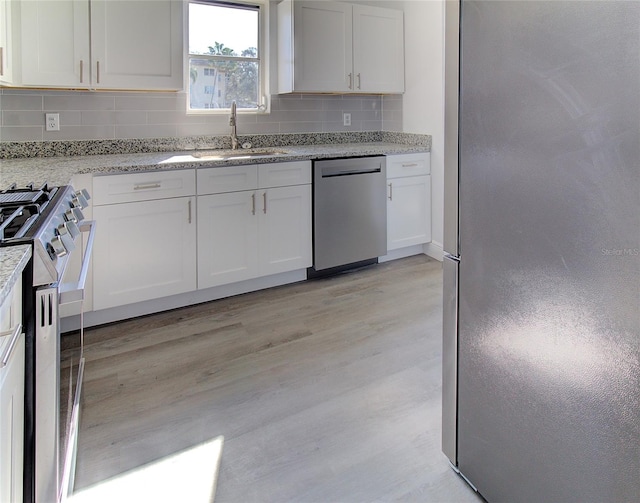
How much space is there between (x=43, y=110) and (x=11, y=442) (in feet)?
8.52

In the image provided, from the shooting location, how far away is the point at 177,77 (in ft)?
10.2

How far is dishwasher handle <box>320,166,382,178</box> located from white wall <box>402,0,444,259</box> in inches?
24.0

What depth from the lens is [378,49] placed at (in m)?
3.96

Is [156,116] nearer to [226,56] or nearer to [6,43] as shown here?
[226,56]

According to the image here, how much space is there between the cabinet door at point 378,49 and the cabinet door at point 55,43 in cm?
196

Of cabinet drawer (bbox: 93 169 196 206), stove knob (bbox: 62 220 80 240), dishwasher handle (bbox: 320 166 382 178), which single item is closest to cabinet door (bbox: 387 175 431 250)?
dishwasher handle (bbox: 320 166 382 178)

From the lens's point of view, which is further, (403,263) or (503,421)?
(403,263)

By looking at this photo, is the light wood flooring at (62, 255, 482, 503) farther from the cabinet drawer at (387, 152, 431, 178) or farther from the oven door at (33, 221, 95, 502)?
the cabinet drawer at (387, 152, 431, 178)

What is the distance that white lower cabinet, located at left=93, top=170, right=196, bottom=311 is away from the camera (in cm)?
267

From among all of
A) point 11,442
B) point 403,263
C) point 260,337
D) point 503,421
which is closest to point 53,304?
point 11,442

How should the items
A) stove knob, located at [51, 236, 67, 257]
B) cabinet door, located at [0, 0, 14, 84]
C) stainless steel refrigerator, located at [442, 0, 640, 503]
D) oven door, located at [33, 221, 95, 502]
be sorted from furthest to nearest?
cabinet door, located at [0, 0, 14, 84]
stove knob, located at [51, 236, 67, 257]
oven door, located at [33, 221, 95, 502]
stainless steel refrigerator, located at [442, 0, 640, 503]

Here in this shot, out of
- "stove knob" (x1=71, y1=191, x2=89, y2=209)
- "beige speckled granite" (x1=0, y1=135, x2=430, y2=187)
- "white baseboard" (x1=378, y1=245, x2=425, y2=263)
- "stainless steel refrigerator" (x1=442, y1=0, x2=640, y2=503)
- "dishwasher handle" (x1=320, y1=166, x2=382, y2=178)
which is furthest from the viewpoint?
"white baseboard" (x1=378, y1=245, x2=425, y2=263)

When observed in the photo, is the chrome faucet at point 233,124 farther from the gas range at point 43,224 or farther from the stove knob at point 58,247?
the stove knob at point 58,247

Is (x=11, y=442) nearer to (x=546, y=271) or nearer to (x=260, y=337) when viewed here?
(x=546, y=271)
